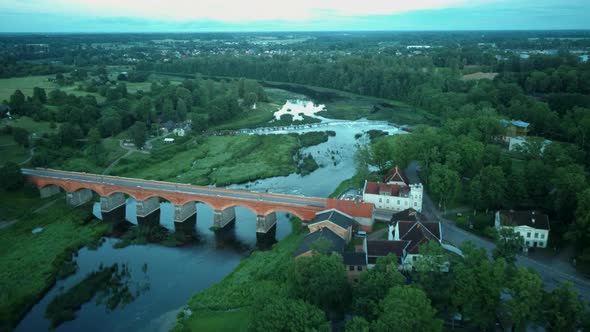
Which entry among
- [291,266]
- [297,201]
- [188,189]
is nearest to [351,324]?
[291,266]

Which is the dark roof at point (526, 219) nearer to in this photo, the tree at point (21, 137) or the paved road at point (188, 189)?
the paved road at point (188, 189)

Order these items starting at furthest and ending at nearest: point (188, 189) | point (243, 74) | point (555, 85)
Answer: point (243, 74), point (555, 85), point (188, 189)

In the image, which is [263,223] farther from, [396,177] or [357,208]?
[396,177]

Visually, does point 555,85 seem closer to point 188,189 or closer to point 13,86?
point 188,189

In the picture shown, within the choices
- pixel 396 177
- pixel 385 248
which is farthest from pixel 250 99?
pixel 385 248

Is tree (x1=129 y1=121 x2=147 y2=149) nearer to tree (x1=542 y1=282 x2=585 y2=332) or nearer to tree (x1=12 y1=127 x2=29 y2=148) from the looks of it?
tree (x1=12 y1=127 x2=29 y2=148)

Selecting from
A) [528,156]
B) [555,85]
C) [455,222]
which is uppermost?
[555,85]

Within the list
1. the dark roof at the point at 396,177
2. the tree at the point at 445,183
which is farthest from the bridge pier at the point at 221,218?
the tree at the point at 445,183
